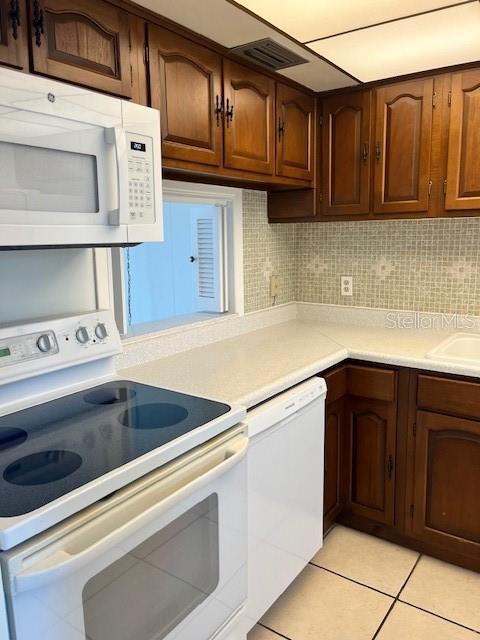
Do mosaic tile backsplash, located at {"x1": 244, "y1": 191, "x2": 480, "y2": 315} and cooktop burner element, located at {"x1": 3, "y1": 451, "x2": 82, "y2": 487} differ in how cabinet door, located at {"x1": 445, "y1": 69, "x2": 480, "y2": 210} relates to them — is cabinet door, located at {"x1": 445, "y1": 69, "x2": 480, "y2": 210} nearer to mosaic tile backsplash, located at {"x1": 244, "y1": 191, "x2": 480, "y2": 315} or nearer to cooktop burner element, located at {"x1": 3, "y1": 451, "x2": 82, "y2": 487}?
mosaic tile backsplash, located at {"x1": 244, "y1": 191, "x2": 480, "y2": 315}

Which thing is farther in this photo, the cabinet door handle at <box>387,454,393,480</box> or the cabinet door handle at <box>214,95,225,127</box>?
the cabinet door handle at <box>387,454,393,480</box>

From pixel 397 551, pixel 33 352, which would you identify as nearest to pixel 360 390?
pixel 397 551

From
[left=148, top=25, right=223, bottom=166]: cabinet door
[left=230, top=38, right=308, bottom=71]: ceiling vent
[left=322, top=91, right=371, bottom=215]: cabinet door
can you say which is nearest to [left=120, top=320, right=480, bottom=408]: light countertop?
[left=322, top=91, right=371, bottom=215]: cabinet door

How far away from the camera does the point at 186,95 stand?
5.69ft

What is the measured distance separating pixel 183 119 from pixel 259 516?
136 cm

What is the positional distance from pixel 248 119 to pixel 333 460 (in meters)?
1.50

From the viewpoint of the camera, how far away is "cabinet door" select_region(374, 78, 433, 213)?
2.25 meters

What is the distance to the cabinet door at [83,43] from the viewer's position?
130 centimetres

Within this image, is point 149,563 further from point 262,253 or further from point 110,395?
point 262,253

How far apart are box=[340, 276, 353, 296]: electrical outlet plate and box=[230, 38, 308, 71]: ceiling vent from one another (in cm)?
117

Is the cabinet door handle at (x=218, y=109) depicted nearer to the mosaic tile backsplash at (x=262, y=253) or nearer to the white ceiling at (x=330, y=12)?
the white ceiling at (x=330, y=12)

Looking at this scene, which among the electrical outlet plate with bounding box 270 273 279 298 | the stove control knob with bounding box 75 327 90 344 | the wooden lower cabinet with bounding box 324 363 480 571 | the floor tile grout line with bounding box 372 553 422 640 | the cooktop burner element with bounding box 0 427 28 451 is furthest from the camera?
the electrical outlet plate with bounding box 270 273 279 298

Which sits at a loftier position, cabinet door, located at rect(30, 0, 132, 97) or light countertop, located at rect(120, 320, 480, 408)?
cabinet door, located at rect(30, 0, 132, 97)

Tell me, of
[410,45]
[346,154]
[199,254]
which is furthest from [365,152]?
[199,254]
